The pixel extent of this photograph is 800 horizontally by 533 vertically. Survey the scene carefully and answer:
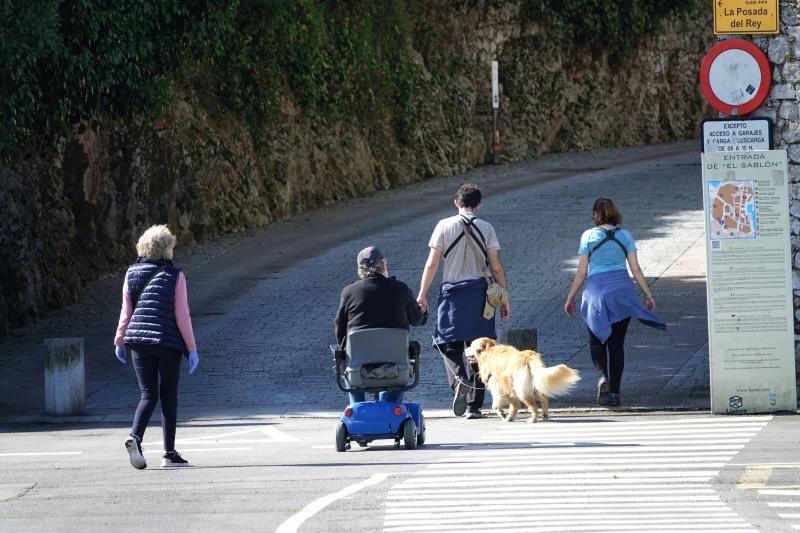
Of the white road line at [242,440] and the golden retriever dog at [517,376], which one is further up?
the golden retriever dog at [517,376]

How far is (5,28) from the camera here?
15453mm

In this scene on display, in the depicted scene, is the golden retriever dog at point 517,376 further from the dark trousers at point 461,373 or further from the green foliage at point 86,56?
the green foliage at point 86,56

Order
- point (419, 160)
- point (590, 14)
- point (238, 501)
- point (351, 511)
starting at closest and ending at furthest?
1. point (351, 511)
2. point (238, 501)
3. point (419, 160)
4. point (590, 14)

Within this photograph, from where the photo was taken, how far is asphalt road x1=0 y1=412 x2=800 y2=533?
8055 millimetres

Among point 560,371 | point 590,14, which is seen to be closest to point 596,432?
point 560,371

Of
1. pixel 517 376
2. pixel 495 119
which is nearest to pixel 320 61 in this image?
pixel 495 119

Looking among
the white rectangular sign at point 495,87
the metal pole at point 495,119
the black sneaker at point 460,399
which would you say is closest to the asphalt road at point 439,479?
the black sneaker at point 460,399

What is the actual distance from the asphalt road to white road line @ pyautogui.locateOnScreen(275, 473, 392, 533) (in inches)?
0.5

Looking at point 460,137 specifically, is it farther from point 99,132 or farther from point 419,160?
point 99,132

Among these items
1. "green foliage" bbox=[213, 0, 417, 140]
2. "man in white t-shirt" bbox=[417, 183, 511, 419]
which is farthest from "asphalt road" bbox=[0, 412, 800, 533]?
"green foliage" bbox=[213, 0, 417, 140]

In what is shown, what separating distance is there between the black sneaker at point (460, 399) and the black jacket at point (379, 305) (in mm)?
1780

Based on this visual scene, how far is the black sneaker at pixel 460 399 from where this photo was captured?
1256 cm

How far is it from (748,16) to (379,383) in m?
4.46

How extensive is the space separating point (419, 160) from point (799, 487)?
78.4ft
